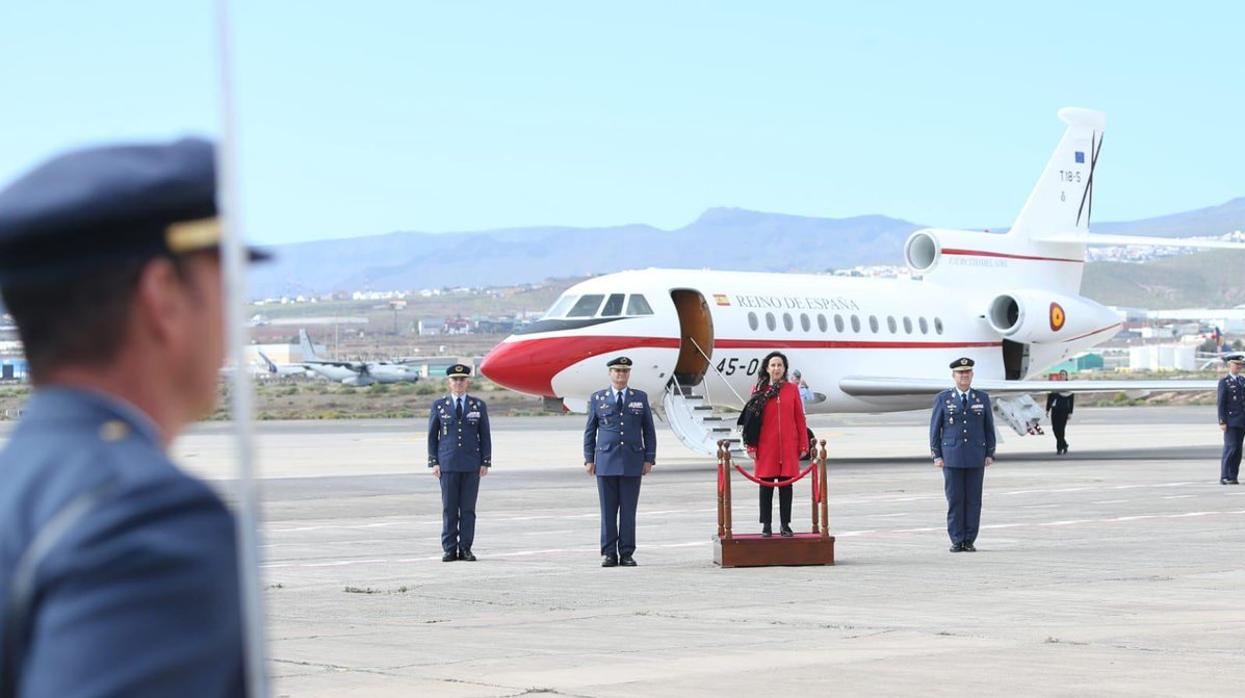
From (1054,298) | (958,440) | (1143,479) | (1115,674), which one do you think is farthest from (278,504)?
(1054,298)

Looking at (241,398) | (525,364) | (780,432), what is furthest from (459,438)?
(241,398)

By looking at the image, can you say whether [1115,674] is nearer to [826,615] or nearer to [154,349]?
[826,615]

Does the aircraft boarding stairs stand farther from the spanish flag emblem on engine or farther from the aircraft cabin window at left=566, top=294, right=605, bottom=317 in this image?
the spanish flag emblem on engine

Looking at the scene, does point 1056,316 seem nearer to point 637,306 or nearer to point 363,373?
point 637,306

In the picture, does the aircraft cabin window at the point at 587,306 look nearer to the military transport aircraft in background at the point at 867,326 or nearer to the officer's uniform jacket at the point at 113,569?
the military transport aircraft in background at the point at 867,326

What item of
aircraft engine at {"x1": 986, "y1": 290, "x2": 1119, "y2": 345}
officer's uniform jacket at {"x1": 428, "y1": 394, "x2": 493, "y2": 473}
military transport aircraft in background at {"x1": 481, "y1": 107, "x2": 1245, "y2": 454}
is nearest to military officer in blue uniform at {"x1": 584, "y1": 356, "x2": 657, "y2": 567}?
officer's uniform jacket at {"x1": 428, "y1": 394, "x2": 493, "y2": 473}

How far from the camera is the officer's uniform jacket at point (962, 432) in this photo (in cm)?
1689

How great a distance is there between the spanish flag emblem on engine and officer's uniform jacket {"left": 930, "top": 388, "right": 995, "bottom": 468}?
21.9 meters

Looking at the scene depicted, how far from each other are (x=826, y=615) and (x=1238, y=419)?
15.1m

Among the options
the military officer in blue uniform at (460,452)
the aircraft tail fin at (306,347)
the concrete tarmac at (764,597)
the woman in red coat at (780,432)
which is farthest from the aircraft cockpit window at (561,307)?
the aircraft tail fin at (306,347)

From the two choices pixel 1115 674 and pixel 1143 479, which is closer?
pixel 1115 674

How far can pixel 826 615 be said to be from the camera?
11727 mm

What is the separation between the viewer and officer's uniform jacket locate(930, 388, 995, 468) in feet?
55.4

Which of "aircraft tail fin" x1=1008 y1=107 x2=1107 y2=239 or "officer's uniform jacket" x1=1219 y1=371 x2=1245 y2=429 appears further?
"aircraft tail fin" x1=1008 y1=107 x2=1107 y2=239
